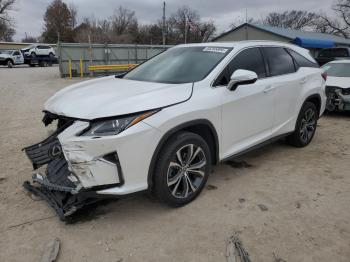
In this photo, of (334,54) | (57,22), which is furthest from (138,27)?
(334,54)

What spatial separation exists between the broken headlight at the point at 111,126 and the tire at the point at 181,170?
459 millimetres

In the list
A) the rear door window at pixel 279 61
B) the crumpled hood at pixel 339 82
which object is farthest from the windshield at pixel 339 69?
the rear door window at pixel 279 61

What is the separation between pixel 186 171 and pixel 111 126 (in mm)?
993

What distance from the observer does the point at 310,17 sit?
60625 millimetres

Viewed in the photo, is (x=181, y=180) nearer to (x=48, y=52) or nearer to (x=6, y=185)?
(x=6, y=185)

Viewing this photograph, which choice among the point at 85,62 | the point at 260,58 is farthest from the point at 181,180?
the point at 85,62

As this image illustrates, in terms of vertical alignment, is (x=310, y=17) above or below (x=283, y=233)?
above

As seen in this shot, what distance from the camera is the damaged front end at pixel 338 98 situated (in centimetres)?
736

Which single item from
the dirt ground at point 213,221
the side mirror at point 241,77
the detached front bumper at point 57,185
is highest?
the side mirror at point 241,77

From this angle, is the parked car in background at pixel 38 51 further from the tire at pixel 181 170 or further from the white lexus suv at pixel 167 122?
the tire at pixel 181 170

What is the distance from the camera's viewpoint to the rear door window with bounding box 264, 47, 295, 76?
4.35m

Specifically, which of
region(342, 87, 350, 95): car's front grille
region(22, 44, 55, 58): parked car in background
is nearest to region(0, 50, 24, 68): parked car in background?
region(22, 44, 55, 58): parked car in background

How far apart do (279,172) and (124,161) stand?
2457mm

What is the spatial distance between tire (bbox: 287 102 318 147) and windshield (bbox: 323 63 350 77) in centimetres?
369
